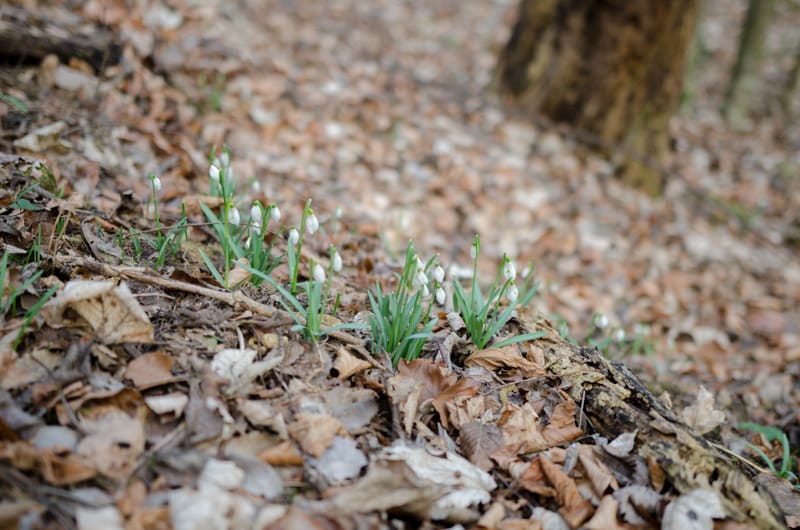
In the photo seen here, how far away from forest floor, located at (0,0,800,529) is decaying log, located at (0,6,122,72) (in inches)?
3.4

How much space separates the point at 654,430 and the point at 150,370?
5.27 feet

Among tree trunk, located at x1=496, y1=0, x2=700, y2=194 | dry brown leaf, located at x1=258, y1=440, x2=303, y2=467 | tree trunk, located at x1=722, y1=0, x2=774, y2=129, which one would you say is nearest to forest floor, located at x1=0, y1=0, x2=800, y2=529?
dry brown leaf, located at x1=258, y1=440, x2=303, y2=467

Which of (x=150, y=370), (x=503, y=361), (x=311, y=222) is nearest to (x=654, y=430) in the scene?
(x=503, y=361)

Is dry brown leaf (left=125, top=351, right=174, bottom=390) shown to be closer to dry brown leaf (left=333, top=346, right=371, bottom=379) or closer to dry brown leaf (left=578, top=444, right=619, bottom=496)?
dry brown leaf (left=333, top=346, right=371, bottom=379)

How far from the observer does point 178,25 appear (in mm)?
4562

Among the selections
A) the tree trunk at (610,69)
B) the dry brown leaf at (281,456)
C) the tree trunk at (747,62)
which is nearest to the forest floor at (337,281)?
the dry brown leaf at (281,456)

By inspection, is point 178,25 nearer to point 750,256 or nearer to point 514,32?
point 514,32

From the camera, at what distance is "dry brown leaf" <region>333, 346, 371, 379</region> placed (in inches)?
75.5

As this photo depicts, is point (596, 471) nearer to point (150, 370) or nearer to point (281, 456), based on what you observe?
point (281, 456)

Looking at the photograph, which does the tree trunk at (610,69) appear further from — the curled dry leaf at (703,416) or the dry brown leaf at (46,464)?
the dry brown leaf at (46,464)

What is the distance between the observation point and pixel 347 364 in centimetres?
193

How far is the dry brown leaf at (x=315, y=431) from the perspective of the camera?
5.36 feet

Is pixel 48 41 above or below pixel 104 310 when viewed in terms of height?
above

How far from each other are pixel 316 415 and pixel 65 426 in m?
0.67
